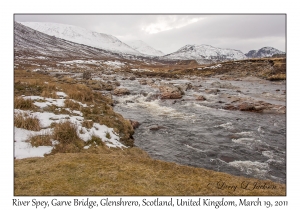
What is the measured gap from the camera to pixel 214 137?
625 inches

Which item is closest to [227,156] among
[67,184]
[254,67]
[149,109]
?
[67,184]

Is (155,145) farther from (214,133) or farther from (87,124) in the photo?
(214,133)

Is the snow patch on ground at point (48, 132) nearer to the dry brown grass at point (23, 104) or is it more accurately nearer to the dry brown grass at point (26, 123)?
the dry brown grass at point (26, 123)

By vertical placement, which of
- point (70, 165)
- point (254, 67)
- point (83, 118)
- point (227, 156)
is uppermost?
→ point (254, 67)

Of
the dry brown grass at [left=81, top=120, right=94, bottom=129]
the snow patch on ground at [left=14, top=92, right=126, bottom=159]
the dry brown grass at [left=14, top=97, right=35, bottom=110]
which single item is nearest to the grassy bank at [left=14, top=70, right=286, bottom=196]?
the snow patch on ground at [left=14, top=92, right=126, bottom=159]

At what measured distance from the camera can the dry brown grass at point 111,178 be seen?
612cm

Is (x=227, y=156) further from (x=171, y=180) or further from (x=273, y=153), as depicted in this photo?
(x=171, y=180)

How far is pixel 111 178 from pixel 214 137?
10.9m

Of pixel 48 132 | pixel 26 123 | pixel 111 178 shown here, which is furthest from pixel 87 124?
pixel 111 178

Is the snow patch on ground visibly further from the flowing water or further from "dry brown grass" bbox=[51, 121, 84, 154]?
the flowing water

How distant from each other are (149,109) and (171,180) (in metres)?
17.4

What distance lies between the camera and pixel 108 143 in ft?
37.4

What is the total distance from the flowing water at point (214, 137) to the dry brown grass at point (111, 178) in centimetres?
417
